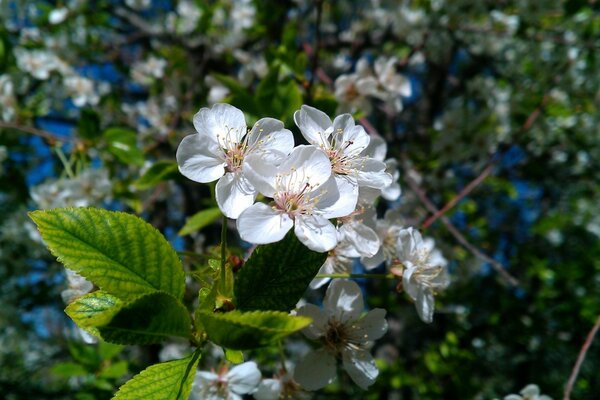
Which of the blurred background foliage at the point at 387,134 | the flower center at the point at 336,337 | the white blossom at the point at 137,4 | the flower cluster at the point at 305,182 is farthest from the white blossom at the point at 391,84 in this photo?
the white blossom at the point at 137,4

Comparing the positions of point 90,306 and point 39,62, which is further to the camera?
point 39,62

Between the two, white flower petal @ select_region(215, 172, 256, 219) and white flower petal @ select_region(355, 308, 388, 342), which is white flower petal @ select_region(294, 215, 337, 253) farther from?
white flower petal @ select_region(355, 308, 388, 342)

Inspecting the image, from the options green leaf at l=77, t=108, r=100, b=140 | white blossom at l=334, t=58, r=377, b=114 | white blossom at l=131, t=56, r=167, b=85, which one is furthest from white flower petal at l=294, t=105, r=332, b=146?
white blossom at l=131, t=56, r=167, b=85

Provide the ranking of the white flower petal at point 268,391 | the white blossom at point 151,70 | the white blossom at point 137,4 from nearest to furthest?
1. the white flower petal at point 268,391
2. the white blossom at point 151,70
3. the white blossom at point 137,4

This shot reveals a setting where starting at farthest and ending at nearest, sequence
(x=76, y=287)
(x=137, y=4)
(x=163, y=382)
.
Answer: (x=137, y=4) → (x=76, y=287) → (x=163, y=382)

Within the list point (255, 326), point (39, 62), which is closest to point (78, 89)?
point (39, 62)

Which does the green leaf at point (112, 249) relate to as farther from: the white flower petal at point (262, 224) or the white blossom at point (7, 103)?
the white blossom at point (7, 103)

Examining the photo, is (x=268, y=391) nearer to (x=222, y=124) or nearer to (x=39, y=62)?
(x=222, y=124)
